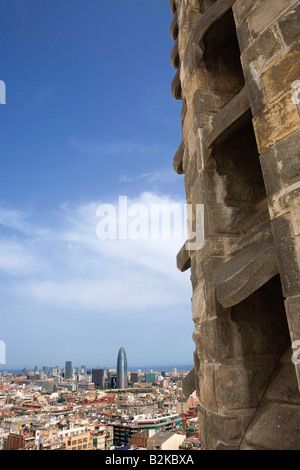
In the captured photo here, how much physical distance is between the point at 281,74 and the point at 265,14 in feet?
1.32

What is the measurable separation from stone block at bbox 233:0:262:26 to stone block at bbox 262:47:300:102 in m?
0.45

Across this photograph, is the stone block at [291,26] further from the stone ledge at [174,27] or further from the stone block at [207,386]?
the stone ledge at [174,27]

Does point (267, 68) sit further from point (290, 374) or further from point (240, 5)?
point (290, 374)

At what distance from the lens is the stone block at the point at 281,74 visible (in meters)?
1.48

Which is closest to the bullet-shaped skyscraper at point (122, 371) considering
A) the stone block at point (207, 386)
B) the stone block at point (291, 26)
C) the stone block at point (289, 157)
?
the stone block at point (207, 386)

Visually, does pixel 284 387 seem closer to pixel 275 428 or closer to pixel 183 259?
pixel 275 428

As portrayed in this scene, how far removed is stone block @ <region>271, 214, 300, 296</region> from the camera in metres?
1.33

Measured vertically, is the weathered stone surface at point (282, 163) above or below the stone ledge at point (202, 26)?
below

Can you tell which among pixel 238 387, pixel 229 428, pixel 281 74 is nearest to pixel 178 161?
pixel 281 74

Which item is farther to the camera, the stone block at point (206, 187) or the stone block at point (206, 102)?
the stone block at point (206, 102)

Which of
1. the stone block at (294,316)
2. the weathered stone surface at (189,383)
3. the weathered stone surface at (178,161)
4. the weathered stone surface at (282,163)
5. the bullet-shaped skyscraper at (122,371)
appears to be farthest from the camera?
the bullet-shaped skyscraper at (122,371)

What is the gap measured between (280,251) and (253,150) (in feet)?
4.33

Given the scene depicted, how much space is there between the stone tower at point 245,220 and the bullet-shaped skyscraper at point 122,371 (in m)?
116

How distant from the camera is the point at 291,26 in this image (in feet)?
5.01
